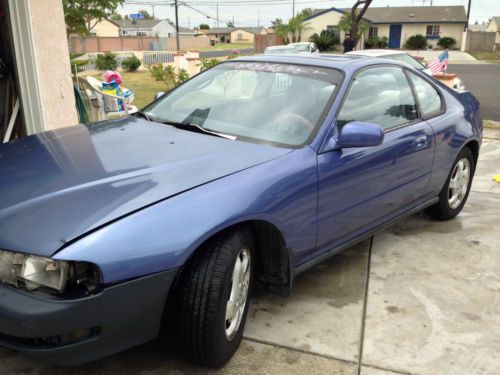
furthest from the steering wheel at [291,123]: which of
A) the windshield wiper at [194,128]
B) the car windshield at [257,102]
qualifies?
the windshield wiper at [194,128]

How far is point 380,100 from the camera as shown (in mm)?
3645

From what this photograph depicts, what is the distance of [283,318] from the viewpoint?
9.97ft

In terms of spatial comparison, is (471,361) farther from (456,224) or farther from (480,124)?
(480,124)

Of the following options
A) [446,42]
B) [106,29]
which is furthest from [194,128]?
[106,29]

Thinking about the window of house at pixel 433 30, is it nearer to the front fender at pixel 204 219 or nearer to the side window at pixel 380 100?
the side window at pixel 380 100

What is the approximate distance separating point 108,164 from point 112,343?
3.09 feet

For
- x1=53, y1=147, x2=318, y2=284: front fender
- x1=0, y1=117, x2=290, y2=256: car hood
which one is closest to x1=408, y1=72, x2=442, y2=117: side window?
x1=53, y1=147, x2=318, y2=284: front fender

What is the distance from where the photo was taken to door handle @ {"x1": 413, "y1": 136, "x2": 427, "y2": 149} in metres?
3.71

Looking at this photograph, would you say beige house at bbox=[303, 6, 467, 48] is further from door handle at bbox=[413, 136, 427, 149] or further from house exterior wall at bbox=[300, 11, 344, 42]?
door handle at bbox=[413, 136, 427, 149]

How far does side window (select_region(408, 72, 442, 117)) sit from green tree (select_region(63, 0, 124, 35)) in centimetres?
1305

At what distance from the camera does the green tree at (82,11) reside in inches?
587

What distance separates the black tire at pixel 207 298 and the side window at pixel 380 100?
1.26 meters

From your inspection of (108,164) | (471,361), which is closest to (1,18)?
(108,164)

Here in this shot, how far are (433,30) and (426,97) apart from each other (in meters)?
53.8
